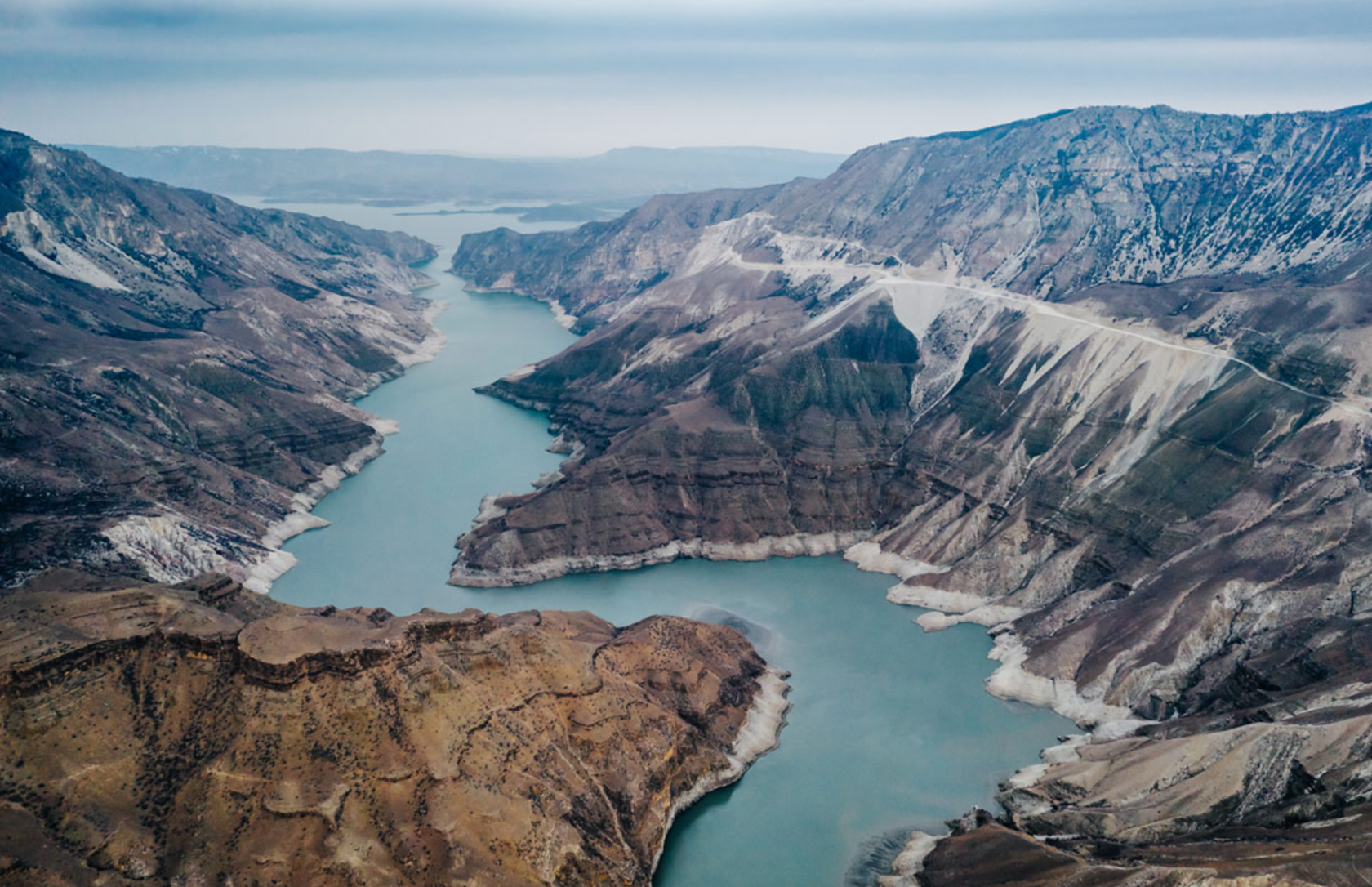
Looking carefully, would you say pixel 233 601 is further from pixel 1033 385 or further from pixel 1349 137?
pixel 1349 137

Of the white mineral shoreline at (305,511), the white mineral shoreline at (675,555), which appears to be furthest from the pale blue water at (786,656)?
the white mineral shoreline at (305,511)

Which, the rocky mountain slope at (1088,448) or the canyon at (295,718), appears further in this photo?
the rocky mountain slope at (1088,448)

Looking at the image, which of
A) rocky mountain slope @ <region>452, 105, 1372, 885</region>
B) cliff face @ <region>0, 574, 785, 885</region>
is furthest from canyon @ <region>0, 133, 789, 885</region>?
rocky mountain slope @ <region>452, 105, 1372, 885</region>

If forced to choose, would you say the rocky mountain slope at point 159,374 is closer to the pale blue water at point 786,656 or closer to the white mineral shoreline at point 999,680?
the pale blue water at point 786,656

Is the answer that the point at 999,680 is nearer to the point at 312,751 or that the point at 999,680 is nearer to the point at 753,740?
the point at 753,740

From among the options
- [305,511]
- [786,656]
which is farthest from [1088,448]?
[305,511]

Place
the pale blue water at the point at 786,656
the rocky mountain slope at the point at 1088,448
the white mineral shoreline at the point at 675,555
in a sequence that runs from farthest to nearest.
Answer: the white mineral shoreline at the point at 675,555 < the pale blue water at the point at 786,656 < the rocky mountain slope at the point at 1088,448
